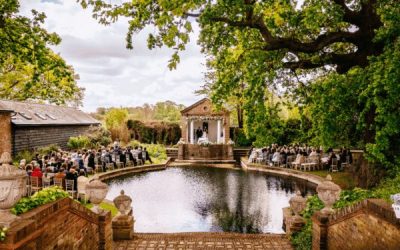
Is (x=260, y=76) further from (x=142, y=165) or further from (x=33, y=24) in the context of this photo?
(x=142, y=165)

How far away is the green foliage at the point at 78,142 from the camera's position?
3033cm

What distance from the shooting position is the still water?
1213 centimetres

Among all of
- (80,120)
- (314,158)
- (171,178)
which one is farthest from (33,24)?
(80,120)

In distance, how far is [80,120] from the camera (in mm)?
35594

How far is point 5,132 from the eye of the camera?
2250cm

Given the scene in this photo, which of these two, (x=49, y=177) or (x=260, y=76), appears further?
(x=49, y=177)

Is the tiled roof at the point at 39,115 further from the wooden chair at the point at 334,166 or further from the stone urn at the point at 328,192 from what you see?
the wooden chair at the point at 334,166

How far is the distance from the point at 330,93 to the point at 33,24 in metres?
9.65

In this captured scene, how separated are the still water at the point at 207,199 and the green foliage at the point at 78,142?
1031 centimetres

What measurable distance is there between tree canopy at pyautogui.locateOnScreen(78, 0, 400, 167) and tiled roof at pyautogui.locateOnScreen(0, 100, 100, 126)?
16409 mm

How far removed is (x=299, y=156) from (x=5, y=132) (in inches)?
763

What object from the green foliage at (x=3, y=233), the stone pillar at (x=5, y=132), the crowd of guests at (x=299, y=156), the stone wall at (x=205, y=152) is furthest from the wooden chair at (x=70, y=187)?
the stone wall at (x=205, y=152)

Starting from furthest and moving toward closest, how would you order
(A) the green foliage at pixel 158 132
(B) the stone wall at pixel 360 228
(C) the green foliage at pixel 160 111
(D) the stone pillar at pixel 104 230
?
1. (C) the green foliage at pixel 160 111
2. (A) the green foliage at pixel 158 132
3. (D) the stone pillar at pixel 104 230
4. (B) the stone wall at pixel 360 228

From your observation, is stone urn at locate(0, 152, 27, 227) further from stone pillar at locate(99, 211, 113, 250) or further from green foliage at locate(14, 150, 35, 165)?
green foliage at locate(14, 150, 35, 165)
